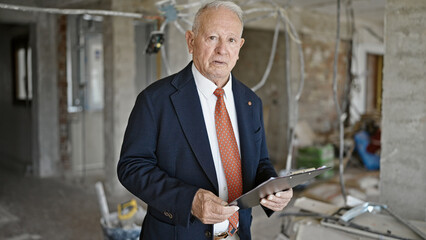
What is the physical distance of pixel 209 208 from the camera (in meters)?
1.30

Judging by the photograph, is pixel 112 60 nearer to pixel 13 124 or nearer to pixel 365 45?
pixel 13 124

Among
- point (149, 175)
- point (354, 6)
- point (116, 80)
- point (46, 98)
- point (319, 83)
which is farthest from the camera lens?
point (319, 83)

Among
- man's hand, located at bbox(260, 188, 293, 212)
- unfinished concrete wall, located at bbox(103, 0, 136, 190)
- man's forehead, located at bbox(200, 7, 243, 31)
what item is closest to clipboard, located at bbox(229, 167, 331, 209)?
man's hand, located at bbox(260, 188, 293, 212)

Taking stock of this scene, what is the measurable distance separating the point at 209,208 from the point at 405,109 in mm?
1585

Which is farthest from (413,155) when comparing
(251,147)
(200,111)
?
(200,111)

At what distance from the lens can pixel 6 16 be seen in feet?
17.7

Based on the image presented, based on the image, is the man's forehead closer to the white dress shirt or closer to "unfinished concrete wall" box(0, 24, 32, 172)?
the white dress shirt

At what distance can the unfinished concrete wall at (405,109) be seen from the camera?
7.56 ft

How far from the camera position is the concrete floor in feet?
12.7

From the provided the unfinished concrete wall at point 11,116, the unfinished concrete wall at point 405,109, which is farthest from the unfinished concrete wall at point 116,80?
the unfinished concrete wall at point 405,109

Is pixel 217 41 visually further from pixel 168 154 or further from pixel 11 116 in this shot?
pixel 11 116

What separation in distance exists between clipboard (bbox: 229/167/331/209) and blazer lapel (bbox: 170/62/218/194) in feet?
0.44

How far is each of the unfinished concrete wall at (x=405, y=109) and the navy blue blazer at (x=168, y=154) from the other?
1.25 m

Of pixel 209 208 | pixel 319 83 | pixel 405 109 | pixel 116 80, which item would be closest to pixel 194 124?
pixel 209 208
